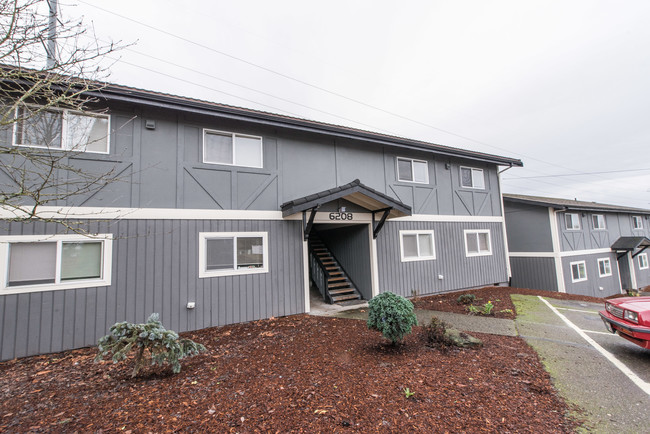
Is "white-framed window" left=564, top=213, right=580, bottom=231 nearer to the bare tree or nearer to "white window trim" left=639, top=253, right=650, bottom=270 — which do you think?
"white window trim" left=639, top=253, right=650, bottom=270

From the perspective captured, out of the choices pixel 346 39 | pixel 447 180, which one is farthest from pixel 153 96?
pixel 447 180

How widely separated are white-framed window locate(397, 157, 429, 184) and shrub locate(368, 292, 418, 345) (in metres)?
6.38

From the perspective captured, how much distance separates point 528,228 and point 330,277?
42.6ft

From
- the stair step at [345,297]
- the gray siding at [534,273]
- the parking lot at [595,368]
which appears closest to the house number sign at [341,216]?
the stair step at [345,297]

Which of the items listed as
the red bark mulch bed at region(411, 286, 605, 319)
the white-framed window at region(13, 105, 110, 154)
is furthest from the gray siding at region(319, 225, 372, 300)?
the white-framed window at region(13, 105, 110, 154)

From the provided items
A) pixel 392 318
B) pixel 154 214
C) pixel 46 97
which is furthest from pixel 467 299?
pixel 46 97

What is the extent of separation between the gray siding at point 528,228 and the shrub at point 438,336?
13.9m

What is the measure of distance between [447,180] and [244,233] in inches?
329

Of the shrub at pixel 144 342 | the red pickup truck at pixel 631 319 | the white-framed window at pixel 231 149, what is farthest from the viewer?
the white-framed window at pixel 231 149

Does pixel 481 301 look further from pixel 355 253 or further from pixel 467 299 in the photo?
pixel 355 253

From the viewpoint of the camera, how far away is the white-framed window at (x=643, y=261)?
69.0 feet

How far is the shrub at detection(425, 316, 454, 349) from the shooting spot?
5.01 meters

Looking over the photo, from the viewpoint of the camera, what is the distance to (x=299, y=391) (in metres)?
3.46

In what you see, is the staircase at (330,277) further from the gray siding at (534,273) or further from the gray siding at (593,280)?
the gray siding at (593,280)
